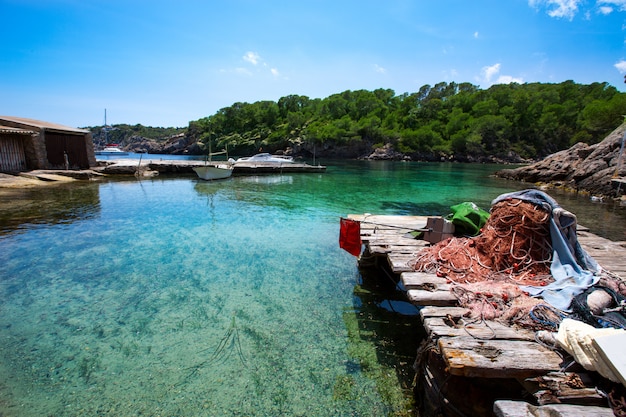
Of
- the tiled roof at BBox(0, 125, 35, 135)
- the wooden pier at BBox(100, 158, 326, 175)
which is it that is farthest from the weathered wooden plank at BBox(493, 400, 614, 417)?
the wooden pier at BBox(100, 158, 326, 175)

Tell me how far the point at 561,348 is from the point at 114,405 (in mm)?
5892

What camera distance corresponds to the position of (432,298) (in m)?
4.46

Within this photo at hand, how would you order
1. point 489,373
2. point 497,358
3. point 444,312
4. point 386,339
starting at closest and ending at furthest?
point 489,373, point 497,358, point 444,312, point 386,339

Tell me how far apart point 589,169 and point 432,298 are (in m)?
33.0

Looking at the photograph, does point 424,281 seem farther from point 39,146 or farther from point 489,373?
point 39,146

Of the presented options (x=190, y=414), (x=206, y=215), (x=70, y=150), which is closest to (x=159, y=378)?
(x=190, y=414)

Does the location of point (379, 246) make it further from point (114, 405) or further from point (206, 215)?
point (206, 215)

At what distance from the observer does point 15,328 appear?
5773 millimetres

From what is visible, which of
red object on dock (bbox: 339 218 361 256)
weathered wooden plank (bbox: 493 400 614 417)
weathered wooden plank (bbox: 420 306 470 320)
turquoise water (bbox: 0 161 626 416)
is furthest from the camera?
red object on dock (bbox: 339 218 361 256)

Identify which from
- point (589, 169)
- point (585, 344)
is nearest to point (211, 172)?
point (585, 344)

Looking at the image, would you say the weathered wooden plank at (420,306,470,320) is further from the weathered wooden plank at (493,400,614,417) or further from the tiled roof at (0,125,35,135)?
the tiled roof at (0,125,35,135)

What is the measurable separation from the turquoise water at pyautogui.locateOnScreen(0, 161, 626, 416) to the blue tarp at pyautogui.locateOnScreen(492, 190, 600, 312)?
8.20ft

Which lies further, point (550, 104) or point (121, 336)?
point (550, 104)

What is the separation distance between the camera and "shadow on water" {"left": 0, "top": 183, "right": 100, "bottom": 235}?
1293cm
